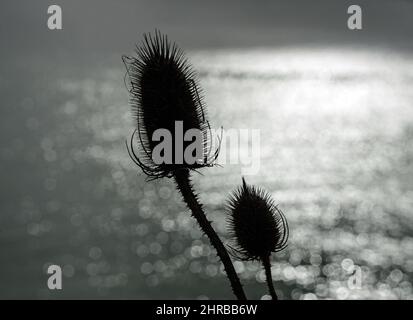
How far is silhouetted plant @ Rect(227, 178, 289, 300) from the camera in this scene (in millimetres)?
6918

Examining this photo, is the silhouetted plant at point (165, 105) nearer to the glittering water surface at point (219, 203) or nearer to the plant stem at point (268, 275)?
the plant stem at point (268, 275)

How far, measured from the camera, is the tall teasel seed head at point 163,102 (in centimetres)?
678

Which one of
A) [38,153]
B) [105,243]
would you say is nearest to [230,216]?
[105,243]

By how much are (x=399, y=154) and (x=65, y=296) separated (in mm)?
74685

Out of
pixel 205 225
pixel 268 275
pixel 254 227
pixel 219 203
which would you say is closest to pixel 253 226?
pixel 254 227

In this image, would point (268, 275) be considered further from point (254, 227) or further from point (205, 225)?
point (205, 225)

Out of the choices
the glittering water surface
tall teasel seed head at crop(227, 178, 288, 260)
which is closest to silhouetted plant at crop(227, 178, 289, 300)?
tall teasel seed head at crop(227, 178, 288, 260)

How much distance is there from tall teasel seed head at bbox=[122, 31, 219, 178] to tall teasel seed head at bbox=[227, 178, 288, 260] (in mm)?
951

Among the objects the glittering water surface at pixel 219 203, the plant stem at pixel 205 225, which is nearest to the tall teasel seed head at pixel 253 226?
the plant stem at pixel 205 225

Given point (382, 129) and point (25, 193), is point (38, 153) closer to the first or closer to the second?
point (25, 193)

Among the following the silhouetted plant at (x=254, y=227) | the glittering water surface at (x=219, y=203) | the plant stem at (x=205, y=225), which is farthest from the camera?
the glittering water surface at (x=219, y=203)

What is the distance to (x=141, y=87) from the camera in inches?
287

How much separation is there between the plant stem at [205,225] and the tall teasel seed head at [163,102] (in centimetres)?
17

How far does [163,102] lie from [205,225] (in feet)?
5.83
